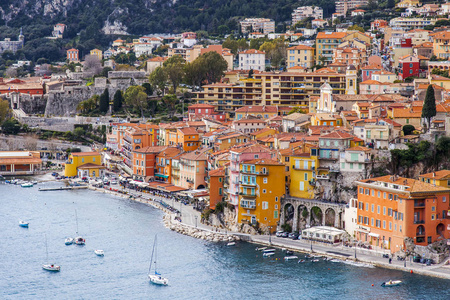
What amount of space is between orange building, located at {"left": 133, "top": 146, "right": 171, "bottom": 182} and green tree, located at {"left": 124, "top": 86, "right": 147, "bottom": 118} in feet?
48.6

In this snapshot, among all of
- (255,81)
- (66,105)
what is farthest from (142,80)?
(255,81)

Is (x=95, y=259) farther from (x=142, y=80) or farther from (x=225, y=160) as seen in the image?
(x=142, y=80)

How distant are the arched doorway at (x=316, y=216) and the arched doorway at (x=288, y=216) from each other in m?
1.12

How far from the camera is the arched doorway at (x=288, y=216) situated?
46656mm

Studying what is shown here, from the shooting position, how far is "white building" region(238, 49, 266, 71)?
82688 mm

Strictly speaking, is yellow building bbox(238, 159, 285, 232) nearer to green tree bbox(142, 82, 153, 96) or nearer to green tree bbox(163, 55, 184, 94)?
green tree bbox(163, 55, 184, 94)

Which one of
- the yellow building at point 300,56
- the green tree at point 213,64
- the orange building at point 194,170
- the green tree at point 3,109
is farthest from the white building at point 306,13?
the orange building at point 194,170

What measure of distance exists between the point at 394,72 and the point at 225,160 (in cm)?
2103

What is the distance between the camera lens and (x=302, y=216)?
46406mm

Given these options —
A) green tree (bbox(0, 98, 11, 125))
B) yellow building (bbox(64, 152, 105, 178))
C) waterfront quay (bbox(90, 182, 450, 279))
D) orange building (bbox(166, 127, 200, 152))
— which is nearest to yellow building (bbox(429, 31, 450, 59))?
orange building (bbox(166, 127, 200, 152))

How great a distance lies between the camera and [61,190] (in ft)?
204

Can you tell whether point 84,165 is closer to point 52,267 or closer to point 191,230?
point 191,230

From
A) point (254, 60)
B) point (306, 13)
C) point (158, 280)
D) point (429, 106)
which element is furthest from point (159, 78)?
point (158, 280)

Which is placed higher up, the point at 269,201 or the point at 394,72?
the point at 394,72
